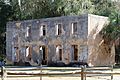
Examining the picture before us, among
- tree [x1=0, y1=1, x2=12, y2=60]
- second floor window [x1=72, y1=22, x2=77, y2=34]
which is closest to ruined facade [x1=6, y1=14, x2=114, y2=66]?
second floor window [x1=72, y1=22, x2=77, y2=34]

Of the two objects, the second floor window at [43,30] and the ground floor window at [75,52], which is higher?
the second floor window at [43,30]

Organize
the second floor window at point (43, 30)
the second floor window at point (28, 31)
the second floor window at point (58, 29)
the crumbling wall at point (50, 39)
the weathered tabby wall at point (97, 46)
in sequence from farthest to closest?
the second floor window at point (28, 31) → the second floor window at point (43, 30) → the second floor window at point (58, 29) → the crumbling wall at point (50, 39) → the weathered tabby wall at point (97, 46)

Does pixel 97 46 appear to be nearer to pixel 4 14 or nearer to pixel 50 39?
pixel 50 39

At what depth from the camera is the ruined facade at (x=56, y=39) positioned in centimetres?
3209

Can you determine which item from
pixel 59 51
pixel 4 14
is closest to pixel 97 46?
pixel 59 51

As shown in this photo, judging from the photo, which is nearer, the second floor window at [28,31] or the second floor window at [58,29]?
the second floor window at [58,29]

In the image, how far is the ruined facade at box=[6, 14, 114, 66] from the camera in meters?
32.1

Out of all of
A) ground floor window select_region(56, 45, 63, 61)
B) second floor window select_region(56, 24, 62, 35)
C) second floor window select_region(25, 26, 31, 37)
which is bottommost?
ground floor window select_region(56, 45, 63, 61)

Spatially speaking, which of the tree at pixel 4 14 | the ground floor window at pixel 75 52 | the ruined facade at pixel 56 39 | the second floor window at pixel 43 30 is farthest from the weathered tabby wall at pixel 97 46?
the tree at pixel 4 14

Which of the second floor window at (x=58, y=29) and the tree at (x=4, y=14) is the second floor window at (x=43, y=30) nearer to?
the second floor window at (x=58, y=29)

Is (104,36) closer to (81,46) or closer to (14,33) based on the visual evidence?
(81,46)

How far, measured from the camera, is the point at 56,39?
3453cm

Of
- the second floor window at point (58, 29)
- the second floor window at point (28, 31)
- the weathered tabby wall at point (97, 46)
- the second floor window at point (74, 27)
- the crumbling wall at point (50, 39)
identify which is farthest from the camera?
the second floor window at point (28, 31)

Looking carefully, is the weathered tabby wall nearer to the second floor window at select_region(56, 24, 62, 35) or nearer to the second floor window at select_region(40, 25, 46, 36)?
the second floor window at select_region(56, 24, 62, 35)
